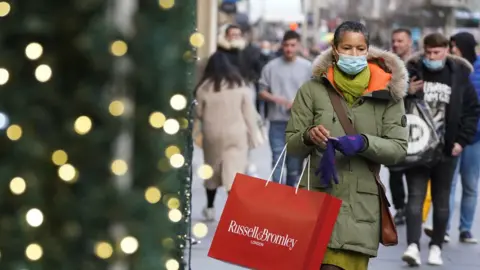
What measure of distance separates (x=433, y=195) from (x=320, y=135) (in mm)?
3932

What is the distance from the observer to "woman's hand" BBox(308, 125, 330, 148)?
431 cm

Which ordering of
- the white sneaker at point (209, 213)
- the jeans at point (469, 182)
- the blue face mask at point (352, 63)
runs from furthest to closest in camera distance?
the white sneaker at point (209, 213), the jeans at point (469, 182), the blue face mask at point (352, 63)

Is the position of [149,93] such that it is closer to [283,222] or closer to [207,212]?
[283,222]

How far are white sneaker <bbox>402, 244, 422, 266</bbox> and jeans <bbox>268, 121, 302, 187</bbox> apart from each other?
245cm

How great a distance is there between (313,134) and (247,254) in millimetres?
555

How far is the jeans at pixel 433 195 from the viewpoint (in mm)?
7836

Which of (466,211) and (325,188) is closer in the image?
(325,188)

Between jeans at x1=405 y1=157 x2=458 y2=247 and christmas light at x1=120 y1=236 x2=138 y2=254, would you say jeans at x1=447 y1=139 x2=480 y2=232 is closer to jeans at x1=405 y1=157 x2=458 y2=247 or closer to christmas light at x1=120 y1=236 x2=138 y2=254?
jeans at x1=405 y1=157 x2=458 y2=247

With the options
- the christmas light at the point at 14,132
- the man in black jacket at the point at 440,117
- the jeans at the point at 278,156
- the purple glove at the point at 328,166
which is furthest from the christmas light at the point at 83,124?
the jeans at the point at 278,156

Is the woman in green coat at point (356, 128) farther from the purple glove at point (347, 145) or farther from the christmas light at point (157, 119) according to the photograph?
the christmas light at point (157, 119)

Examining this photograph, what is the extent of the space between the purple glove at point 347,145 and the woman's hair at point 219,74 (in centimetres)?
496

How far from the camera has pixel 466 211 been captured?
9.20 m

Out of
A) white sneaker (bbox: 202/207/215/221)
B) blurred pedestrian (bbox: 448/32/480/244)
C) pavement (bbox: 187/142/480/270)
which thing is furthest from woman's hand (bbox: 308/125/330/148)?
white sneaker (bbox: 202/207/215/221)

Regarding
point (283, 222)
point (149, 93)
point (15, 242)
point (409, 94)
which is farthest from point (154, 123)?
point (409, 94)
